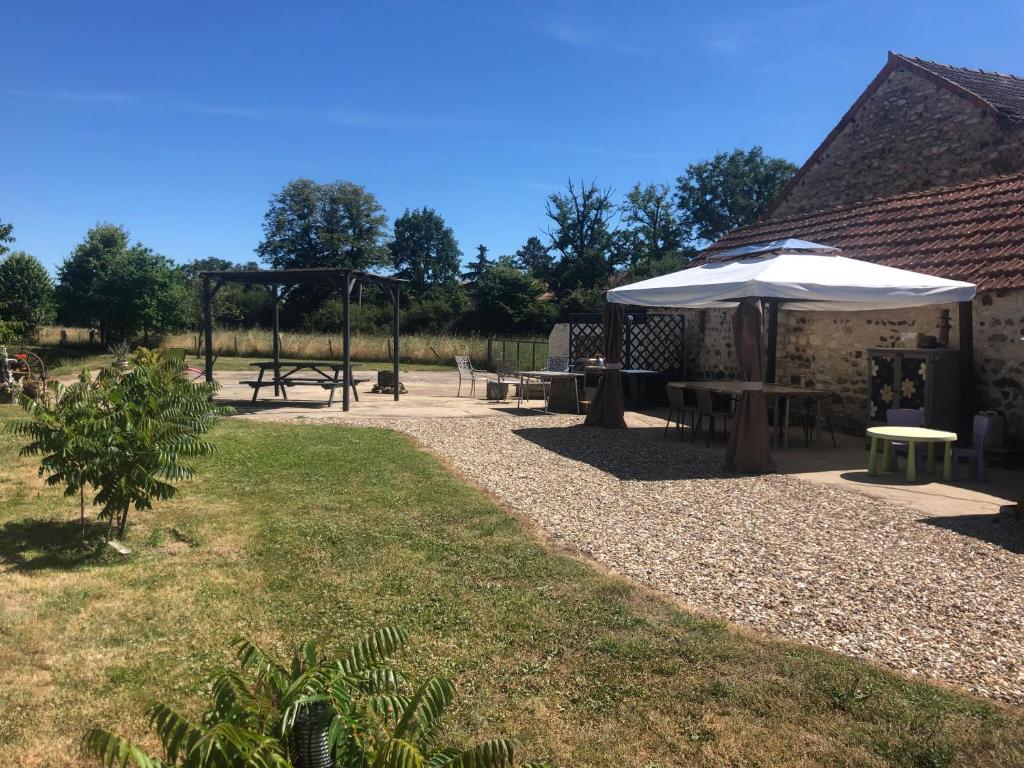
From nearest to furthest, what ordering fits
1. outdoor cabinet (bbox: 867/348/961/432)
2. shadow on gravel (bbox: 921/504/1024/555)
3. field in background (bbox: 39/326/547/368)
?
shadow on gravel (bbox: 921/504/1024/555) → outdoor cabinet (bbox: 867/348/961/432) → field in background (bbox: 39/326/547/368)

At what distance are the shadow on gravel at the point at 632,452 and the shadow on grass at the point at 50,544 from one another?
4538 millimetres

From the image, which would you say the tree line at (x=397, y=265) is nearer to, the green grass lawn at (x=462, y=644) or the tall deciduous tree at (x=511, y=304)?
the tall deciduous tree at (x=511, y=304)

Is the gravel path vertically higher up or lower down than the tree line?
lower down

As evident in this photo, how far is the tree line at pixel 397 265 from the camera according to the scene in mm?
Answer: 32031

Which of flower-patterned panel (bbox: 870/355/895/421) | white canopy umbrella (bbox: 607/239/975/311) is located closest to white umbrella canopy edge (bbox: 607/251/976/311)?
white canopy umbrella (bbox: 607/239/975/311)

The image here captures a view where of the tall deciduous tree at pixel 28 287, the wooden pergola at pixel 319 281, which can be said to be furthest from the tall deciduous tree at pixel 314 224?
the wooden pergola at pixel 319 281

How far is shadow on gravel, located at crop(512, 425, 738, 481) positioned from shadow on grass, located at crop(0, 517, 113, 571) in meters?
4.54

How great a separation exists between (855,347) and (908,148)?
19.4 feet

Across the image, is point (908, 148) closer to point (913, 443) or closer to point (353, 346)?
point (913, 443)

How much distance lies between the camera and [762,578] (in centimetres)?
429

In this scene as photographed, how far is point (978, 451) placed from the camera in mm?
7258

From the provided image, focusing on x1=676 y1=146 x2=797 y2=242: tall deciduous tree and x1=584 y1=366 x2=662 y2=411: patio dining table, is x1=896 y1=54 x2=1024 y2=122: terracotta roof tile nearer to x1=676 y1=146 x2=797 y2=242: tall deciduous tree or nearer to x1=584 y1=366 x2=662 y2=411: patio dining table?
x1=584 y1=366 x2=662 y2=411: patio dining table

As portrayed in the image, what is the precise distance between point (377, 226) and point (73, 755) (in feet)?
170

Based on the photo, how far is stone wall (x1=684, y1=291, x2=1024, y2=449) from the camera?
812 centimetres
